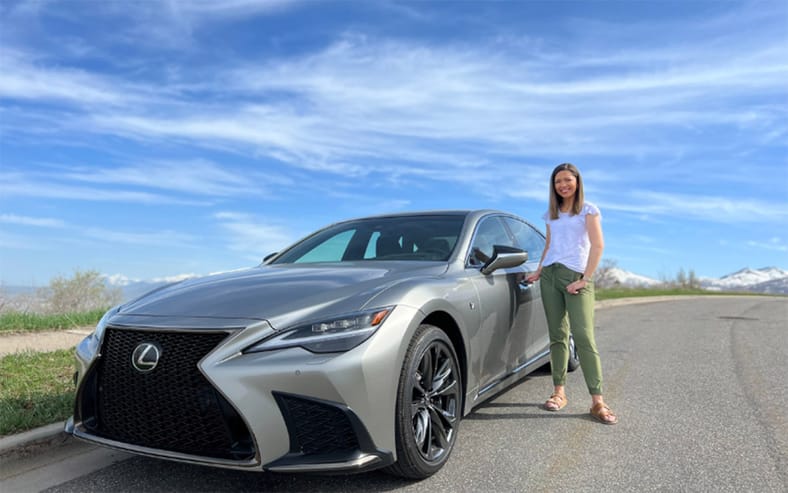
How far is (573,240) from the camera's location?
4422 millimetres

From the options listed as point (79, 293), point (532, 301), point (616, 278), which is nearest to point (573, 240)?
point (532, 301)

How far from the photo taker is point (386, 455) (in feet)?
9.00

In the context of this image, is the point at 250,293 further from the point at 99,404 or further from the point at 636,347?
the point at 636,347

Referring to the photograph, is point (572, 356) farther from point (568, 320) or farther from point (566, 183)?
point (566, 183)

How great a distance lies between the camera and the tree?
45.7ft

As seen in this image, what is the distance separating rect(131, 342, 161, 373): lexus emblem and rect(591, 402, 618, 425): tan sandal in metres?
3.07

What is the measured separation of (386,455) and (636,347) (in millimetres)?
6156

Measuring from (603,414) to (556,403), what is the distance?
0.41 meters

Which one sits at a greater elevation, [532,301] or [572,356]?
[532,301]

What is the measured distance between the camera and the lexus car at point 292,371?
8.61 ft

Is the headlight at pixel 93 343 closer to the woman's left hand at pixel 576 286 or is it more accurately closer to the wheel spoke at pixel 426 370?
the wheel spoke at pixel 426 370

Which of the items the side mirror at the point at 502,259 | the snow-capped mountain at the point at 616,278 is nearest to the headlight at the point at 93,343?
the side mirror at the point at 502,259

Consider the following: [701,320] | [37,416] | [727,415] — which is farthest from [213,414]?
[701,320]

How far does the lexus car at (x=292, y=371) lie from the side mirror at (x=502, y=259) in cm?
32
